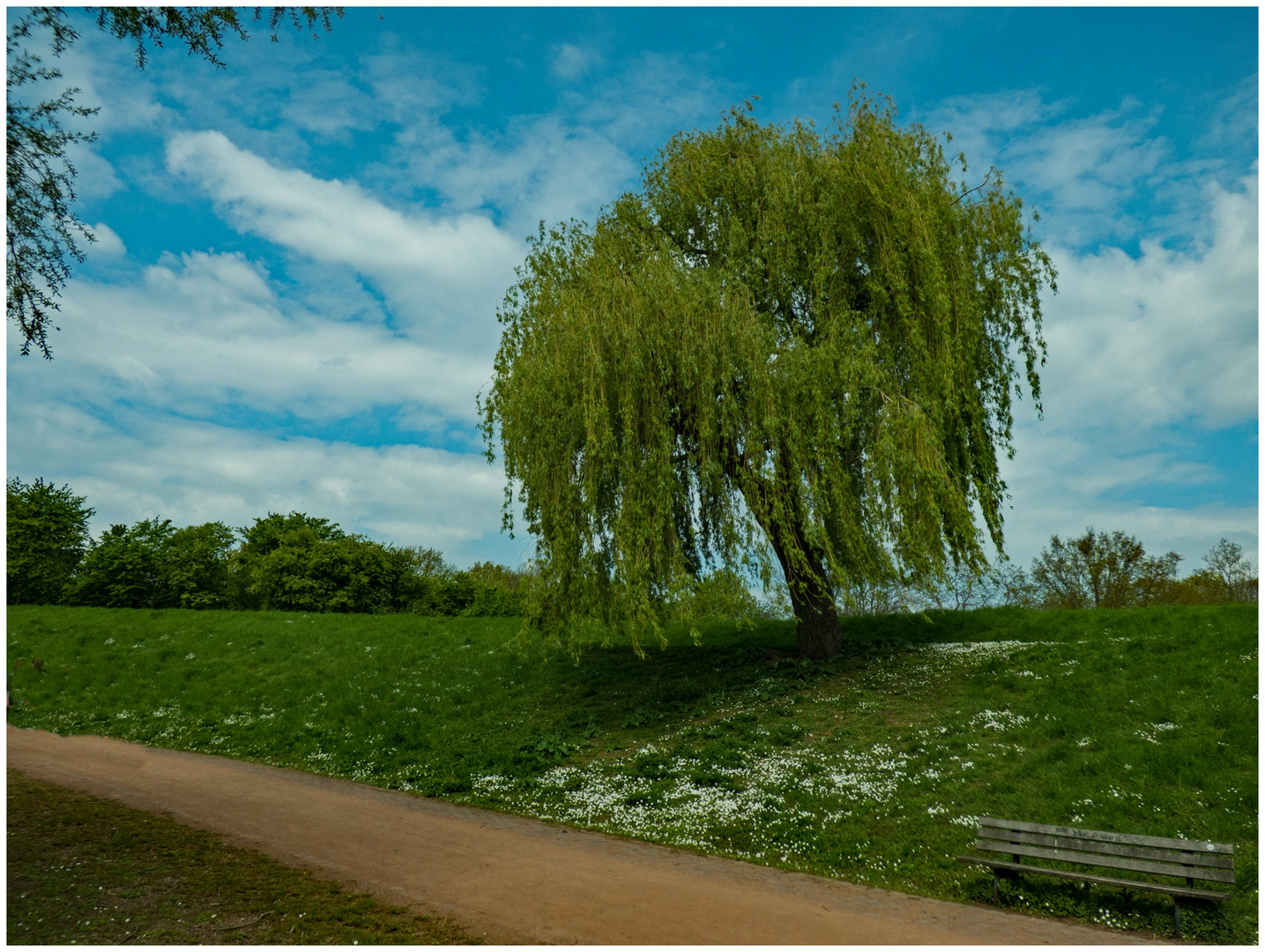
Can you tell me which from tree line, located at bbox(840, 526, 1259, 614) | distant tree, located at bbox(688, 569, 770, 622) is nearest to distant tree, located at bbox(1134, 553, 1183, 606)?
tree line, located at bbox(840, 526, 1259, 614)

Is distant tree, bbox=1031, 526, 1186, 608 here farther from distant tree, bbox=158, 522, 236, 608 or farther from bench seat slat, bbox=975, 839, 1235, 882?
distant tree, bbox=158, 522, 236, 608

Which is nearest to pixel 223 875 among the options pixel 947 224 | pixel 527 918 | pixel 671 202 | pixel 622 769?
pixel 527 918

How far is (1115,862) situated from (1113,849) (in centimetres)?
16

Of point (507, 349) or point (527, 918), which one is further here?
point (507, 349)

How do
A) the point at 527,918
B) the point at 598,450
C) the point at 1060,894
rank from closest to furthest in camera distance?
1. the point at 527,918
2. the point at 1060,894
3. the point at 598,450

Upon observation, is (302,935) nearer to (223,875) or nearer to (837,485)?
(223,875)

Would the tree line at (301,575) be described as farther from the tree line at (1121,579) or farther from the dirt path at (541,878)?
the dirt path at (541,878)

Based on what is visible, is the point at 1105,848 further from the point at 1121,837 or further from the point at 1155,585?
the point at 1155,585

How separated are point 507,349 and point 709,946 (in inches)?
504

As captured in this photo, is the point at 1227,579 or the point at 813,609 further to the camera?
the point at 1227,579

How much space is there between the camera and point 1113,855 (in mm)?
8055

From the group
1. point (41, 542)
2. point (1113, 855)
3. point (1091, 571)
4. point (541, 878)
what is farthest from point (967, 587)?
point (41, 542)

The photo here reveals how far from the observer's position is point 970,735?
12586 millimetres

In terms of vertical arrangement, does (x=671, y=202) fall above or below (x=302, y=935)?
above
